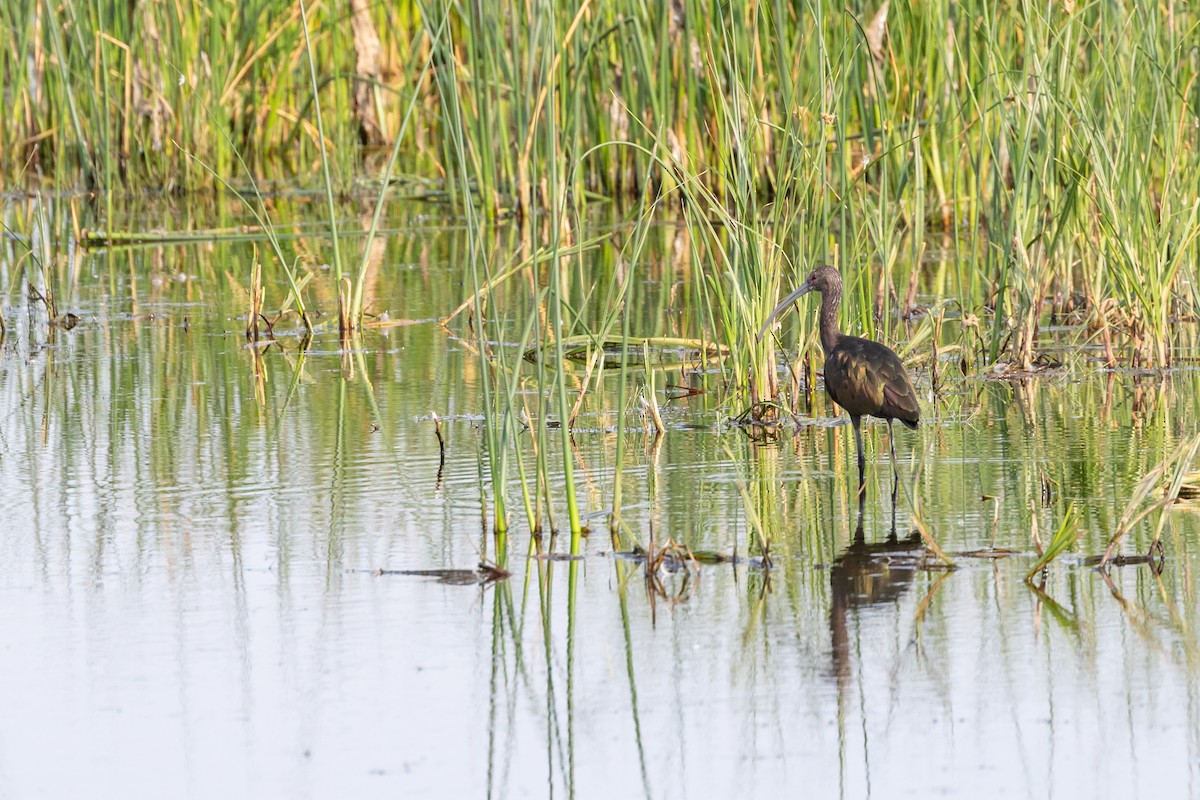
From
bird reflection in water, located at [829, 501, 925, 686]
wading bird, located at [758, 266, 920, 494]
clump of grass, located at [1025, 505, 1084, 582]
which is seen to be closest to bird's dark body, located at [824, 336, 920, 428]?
wading bird, located at [758, 266, 920, 494]

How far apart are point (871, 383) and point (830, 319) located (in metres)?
0.65

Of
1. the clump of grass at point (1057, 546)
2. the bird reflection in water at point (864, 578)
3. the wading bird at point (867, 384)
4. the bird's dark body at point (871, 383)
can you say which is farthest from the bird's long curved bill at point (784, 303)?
the clump of grass at point (1057, 546)

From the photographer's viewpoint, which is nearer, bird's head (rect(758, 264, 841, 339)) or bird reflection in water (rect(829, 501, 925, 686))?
bird reflection in water (rect(829, 501, 925, 686))

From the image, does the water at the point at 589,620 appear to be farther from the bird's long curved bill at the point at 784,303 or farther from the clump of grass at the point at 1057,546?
the bird's long curved bill at the point at 784,303

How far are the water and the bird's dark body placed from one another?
0.59 feet

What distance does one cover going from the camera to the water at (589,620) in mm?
3385

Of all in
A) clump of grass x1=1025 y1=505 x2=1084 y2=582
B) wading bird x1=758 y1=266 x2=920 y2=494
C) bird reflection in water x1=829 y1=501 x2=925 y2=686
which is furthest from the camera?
wading bird x1=758 y1=266 x2=920 y2=494

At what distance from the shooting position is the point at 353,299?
28.7ft

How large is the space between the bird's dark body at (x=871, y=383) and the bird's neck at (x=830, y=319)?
0.25 metres

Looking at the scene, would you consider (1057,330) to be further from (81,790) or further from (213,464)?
(81,790)

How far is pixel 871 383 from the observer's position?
5.68m

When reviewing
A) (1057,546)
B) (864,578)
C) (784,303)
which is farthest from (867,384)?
(1057,546)

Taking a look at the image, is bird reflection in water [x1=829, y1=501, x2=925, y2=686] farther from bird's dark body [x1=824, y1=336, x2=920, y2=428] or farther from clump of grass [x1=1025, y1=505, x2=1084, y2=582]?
bird's dark body [x1=824, y1=336, x2=920, y2=428]

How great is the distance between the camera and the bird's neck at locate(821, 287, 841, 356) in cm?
620
